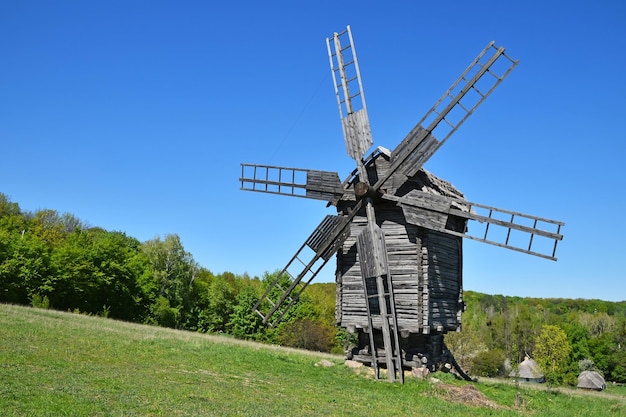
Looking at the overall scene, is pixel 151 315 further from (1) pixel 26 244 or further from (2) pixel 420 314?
(2) pixel 420 314

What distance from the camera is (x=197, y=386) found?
1603 centimetres

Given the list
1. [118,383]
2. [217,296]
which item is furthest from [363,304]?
[217,296]

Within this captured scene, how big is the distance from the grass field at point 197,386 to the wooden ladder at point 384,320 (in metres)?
0.73

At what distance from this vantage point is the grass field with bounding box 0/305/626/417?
1305 centimetres

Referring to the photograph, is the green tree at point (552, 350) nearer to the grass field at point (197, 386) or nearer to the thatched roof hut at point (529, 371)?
the thatched roof hut at point (529, 371)

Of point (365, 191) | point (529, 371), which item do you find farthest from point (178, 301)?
point (365, 191)

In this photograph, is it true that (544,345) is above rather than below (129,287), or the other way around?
below

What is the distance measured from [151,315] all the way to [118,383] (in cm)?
5581

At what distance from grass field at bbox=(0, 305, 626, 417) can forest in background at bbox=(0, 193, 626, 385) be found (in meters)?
27.0

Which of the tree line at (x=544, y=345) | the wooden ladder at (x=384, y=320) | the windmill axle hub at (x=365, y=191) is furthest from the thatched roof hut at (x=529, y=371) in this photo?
the windmill axle hub at (x=365, y=191)

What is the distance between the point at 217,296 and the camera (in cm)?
7656

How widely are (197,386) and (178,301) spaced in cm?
5812

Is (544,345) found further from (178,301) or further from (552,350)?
(178,301)

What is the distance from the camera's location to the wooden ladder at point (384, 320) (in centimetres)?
2081
